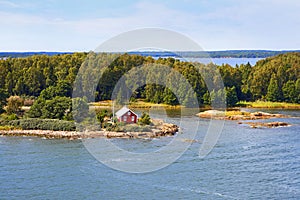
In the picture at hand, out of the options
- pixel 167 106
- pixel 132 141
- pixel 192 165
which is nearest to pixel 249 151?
pixel 192 165

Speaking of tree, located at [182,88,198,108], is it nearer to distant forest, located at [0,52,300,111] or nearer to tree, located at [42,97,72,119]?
distant forest, located at [0,52,300,111]

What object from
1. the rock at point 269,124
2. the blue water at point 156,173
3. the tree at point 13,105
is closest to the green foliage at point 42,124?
the blue water at point 156,173

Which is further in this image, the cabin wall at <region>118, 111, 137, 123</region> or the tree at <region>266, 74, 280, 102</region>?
the tree at <region>266, 74, 280, 102</region>

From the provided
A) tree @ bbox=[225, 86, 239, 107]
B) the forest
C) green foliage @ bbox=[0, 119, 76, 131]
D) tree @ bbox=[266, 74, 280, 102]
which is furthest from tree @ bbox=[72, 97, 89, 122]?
tree @ bbox=[266, 74, 280, 102]

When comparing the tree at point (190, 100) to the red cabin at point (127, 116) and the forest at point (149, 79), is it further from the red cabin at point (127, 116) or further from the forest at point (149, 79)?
the red cabin at point (127, 116)

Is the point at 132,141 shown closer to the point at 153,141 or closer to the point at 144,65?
the point at 153,141

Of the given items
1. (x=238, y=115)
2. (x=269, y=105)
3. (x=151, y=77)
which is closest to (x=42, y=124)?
(x=238, y=115)
